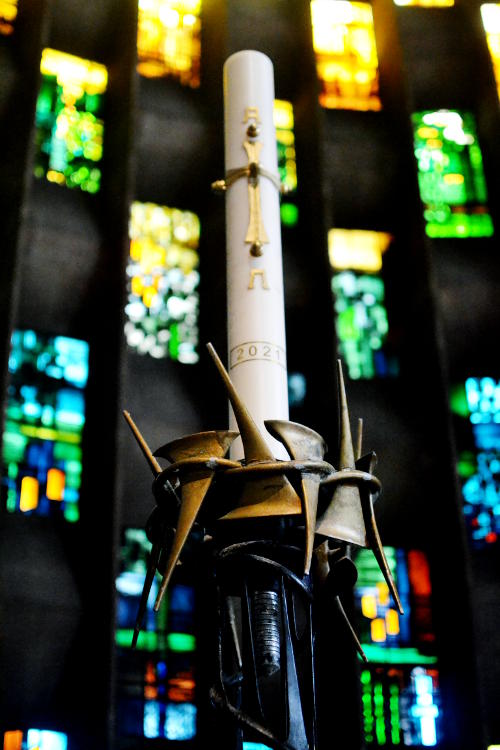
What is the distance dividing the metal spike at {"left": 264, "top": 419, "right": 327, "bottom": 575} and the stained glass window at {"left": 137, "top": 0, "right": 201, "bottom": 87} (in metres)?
6.10

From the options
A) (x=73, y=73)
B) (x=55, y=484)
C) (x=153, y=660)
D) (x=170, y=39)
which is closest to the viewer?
(x=153, y=660)

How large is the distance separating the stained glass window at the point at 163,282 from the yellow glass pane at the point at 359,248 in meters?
1.12

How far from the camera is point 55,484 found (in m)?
6.32

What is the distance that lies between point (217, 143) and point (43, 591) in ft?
12.5

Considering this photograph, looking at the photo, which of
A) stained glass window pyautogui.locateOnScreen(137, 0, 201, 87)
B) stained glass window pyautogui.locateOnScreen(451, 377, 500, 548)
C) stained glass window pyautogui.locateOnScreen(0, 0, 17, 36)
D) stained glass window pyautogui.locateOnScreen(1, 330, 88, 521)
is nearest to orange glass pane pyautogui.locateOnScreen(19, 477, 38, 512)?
stained glass window pyautogui.locateOnScreen(1, 330, 88, 521)

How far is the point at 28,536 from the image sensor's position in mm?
5961

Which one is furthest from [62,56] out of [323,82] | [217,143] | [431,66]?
[431,66]

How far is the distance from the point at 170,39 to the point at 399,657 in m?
5.43

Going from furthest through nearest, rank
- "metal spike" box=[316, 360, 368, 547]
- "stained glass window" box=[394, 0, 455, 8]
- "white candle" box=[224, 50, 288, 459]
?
"stained glass window" box=[394, 0, 455, 8] → "white candle" box=[224, 50, 288, 459] → "metal spike" box=[316, 360, 368, 547]

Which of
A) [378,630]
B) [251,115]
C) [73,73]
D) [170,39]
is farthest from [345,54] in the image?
[251,115]

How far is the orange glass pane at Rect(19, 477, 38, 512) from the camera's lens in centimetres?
616

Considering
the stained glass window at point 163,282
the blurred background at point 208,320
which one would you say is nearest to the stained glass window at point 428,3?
the blurred background at point 208,320

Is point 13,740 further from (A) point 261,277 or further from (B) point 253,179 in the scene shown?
(B) point 253,179

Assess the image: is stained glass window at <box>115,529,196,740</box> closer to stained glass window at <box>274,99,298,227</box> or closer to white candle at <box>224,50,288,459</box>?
white candle at <box>224,50,288,459</box>
